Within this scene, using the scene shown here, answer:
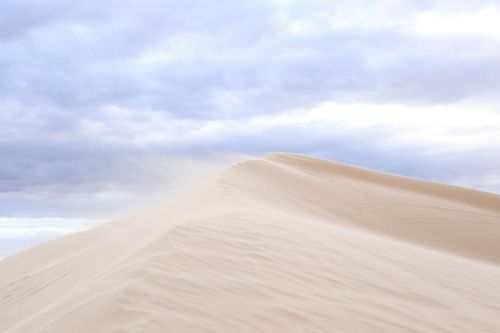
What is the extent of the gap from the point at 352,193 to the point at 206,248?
8.58 m

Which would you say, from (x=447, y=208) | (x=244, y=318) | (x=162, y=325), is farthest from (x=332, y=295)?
(x=447, y=208)

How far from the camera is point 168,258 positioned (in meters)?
5.35

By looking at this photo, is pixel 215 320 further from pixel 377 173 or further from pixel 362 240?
pixel 377 173

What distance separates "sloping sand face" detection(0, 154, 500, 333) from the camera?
445 centimetres

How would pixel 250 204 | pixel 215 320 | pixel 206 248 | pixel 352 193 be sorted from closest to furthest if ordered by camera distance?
pixel 215 320 < pixel 206 248 < pixel 250 204 < pixel 352 193

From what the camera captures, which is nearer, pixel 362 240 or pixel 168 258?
pixel 168 258

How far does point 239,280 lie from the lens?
5.13 m

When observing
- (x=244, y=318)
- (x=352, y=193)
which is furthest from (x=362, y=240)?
(x=352, y=193)

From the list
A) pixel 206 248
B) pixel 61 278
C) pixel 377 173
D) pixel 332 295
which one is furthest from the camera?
pixel 377 173

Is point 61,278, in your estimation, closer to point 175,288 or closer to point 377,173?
point 175,288

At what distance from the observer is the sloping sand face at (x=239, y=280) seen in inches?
175

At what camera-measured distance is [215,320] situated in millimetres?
4336

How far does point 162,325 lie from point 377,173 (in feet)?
42.6

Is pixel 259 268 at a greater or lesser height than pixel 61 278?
greater
